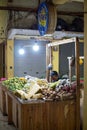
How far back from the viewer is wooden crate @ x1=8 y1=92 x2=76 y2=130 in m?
4.39

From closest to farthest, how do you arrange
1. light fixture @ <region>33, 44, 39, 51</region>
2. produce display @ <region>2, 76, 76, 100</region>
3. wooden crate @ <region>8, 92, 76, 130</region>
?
wooden crate @ <region>8, 92, 76, 130</region> < produce display @ <region>2, 76, 76, 100</region> < light fixture @ <region>33, 44, 39, 51</region>

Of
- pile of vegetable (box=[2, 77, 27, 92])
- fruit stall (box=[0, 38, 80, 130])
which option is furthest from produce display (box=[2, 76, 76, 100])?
pile of vegetable (box=[2, 77, 27, 92])

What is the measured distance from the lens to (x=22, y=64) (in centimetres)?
865

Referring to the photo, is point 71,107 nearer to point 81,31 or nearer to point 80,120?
point 80,120

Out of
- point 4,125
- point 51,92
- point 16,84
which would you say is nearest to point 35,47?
point 16,84

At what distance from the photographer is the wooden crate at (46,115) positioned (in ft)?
14.4

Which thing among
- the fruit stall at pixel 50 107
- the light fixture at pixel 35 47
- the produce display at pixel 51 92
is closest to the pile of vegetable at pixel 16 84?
the produce display at pixel 51 92

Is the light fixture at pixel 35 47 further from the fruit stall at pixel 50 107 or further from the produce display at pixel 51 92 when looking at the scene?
the fruit stall at pixel 50 107

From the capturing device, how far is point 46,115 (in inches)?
179

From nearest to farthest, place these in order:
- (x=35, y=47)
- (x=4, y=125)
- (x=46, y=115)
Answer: (x=46, y=115)
(x=4, y=125)
(x=35, y=47)

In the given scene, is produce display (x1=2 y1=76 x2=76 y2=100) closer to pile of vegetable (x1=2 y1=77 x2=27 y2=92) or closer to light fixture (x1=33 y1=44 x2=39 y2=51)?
pile of vegetable (x1=2 y1=77 x2=27 y2=92)

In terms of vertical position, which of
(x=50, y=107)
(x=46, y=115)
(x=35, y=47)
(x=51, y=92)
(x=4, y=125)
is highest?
(x=35, y=47)

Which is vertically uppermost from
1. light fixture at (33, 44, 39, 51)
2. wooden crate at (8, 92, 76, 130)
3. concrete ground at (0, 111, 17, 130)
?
light fixture at (33, 44, 39, 51)

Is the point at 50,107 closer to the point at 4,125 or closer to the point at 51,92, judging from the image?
the point at 51,92
